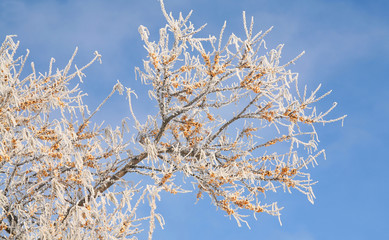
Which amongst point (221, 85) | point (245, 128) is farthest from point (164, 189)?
point (245, 128)

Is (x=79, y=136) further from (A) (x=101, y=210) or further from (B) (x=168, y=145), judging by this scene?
(A) (x=101, y=210)

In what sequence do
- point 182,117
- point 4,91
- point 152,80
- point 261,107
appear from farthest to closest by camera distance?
point 182,117
point 261,107
point 152,80
point 4,91

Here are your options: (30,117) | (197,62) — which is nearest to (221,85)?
(197,62)

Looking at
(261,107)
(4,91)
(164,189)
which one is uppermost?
(261,107)

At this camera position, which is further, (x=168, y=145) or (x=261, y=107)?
(x=168, y=145)

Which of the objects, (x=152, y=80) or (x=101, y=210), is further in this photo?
(x=152, y=80)

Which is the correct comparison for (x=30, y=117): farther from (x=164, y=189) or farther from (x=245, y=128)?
(x=245, y=128)

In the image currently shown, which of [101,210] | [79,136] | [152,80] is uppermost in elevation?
[152,80]

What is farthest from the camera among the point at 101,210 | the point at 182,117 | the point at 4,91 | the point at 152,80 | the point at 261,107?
the point at 182,117

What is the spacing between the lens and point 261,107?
6543 millimetres

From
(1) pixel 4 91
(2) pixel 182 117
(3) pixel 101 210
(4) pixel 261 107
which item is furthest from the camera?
(2) pixel 182 117

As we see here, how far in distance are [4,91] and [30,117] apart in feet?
2.70

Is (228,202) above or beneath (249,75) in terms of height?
beneath

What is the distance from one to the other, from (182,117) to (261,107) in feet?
4.64
